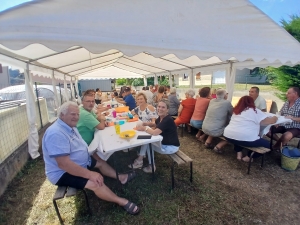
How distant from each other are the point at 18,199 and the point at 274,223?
10.5ft

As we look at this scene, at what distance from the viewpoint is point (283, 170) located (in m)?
2.85

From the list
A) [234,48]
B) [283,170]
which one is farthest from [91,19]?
[283,170]

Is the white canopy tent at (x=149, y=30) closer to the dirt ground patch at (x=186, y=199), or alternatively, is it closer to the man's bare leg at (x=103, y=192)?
the man's bare leg at (x=103, y=192)

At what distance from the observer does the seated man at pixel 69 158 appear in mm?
1651

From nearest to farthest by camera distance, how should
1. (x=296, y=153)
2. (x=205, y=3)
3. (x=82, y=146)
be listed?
(x=82, y=146) < (x=205, y=3) < (x=296, y=153)

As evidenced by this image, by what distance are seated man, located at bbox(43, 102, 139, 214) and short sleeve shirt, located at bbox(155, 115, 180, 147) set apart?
949 millimetres

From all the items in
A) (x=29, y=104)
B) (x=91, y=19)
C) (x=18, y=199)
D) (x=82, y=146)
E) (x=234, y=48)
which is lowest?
(x=18, y=199)

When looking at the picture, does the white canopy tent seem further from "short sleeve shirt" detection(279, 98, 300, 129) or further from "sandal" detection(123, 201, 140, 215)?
"sandal" detection(123, 201, 140, 215)

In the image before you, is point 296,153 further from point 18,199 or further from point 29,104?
point 29,104

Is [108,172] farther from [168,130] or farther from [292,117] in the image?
[292,117]

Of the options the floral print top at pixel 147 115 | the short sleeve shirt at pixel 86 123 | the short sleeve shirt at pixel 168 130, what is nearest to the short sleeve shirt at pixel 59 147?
the short sleeve shirt at pixel 86 123

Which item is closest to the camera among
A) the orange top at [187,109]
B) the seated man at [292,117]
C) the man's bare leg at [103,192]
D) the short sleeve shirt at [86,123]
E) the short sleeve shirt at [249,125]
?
the man's bare leg at [103,192]

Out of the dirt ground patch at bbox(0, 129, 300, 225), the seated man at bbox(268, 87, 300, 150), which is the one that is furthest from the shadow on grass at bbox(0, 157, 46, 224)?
the seated man at bbox(268, 87, 300, 150)

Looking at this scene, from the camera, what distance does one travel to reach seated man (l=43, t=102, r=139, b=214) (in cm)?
165
